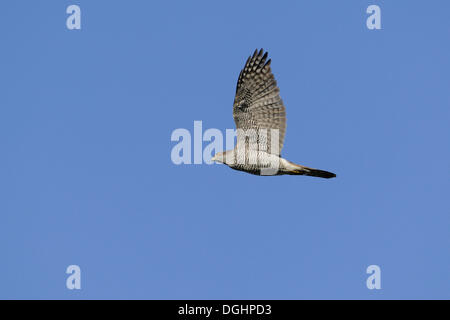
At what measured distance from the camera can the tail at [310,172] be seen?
1215 cm

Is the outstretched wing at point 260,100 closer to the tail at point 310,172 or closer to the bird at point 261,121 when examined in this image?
the bird at point 261,121

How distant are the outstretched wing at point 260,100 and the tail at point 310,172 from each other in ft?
1.44

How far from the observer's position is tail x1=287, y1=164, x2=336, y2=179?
12148 millimetres

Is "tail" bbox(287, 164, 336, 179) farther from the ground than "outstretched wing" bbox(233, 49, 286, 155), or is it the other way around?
"outstretched wing" bbox(233, 49, 286, 155)

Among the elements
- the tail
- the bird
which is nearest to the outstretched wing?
the bird

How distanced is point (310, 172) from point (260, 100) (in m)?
1.54

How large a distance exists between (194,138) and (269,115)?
1.80 m

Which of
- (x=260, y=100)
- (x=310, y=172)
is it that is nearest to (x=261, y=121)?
(x=260, y=100)

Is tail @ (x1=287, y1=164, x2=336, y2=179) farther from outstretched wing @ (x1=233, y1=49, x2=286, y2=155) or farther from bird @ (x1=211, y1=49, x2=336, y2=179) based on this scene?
outstretched wing @ (x1=233, y1=49, x2=286, y2=155)

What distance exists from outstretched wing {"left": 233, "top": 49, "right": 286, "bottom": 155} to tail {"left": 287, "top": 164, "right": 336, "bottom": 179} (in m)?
0.44

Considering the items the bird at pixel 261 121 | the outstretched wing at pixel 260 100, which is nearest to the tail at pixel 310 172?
the bird at pixel 261 121
